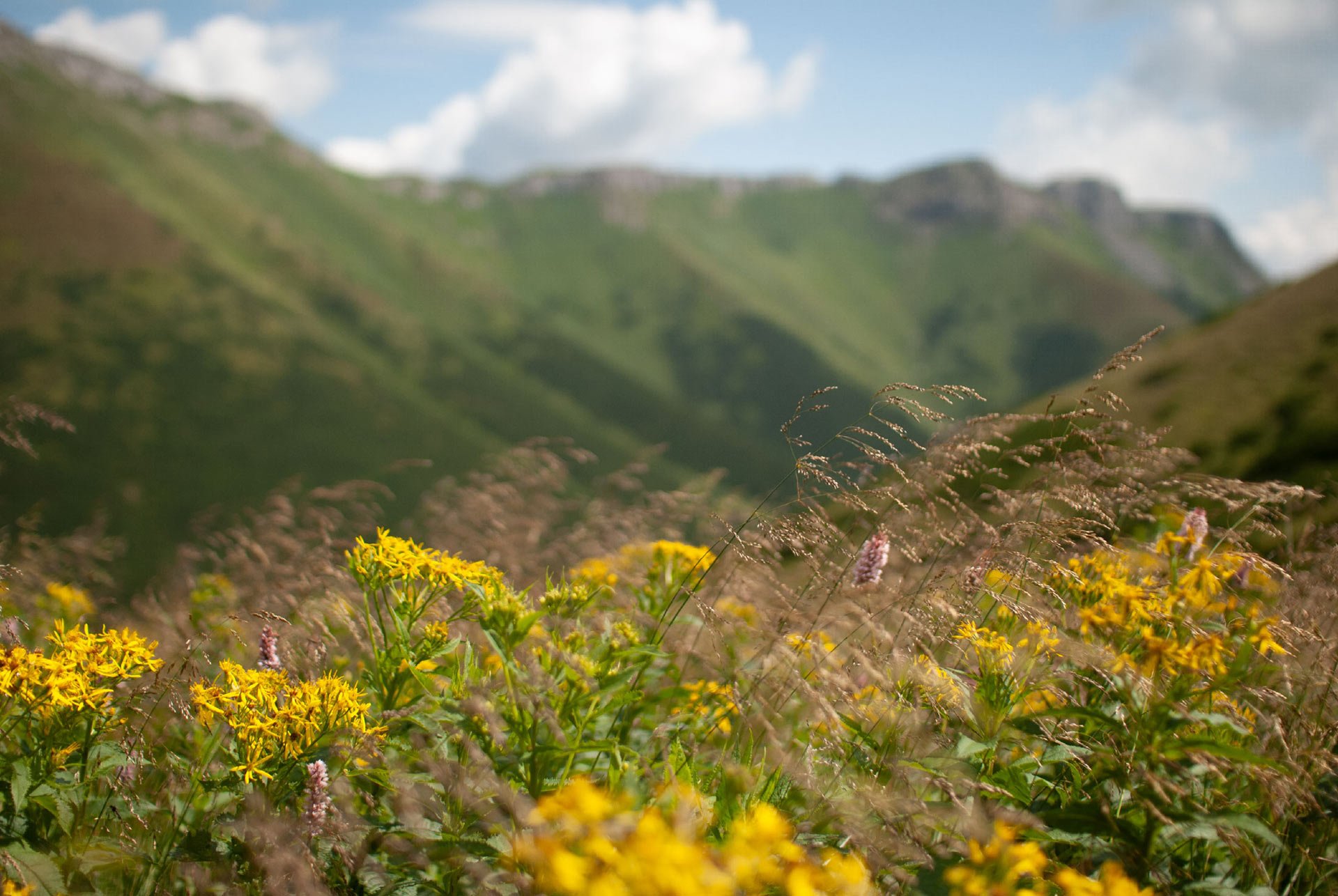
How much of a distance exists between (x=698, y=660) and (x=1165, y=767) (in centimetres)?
174

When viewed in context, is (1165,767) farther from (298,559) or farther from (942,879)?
(298,559)

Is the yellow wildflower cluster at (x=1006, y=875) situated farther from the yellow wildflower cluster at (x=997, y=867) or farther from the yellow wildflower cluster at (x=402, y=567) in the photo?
the yellow wildflower cluster at (x=402, y=567)

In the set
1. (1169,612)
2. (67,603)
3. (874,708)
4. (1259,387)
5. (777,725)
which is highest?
(1259,387)

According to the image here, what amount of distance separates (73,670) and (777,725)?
2384mm

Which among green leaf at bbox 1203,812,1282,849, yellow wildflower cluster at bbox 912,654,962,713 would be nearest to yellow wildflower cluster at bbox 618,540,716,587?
yellow wildflower cluster at bbox 912,654,962,713

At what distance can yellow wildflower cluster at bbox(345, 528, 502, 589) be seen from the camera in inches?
106

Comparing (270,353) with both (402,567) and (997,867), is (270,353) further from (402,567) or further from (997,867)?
(997,867)

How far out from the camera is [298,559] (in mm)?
4395

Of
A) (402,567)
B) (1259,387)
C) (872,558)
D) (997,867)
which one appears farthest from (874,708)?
(1259,387)

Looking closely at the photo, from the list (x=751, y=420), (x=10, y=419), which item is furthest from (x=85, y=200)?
(x=10, y=419)

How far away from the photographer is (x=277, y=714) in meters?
2.44

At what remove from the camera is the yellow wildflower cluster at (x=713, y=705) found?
2842 millimetres

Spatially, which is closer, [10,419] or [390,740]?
[390,740]

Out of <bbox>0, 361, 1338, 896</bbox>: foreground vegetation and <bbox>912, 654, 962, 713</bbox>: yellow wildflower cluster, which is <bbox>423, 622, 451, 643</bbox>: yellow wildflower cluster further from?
<bbox>912, 654, 962, 713</bbox>: yellow wildflower cluster
